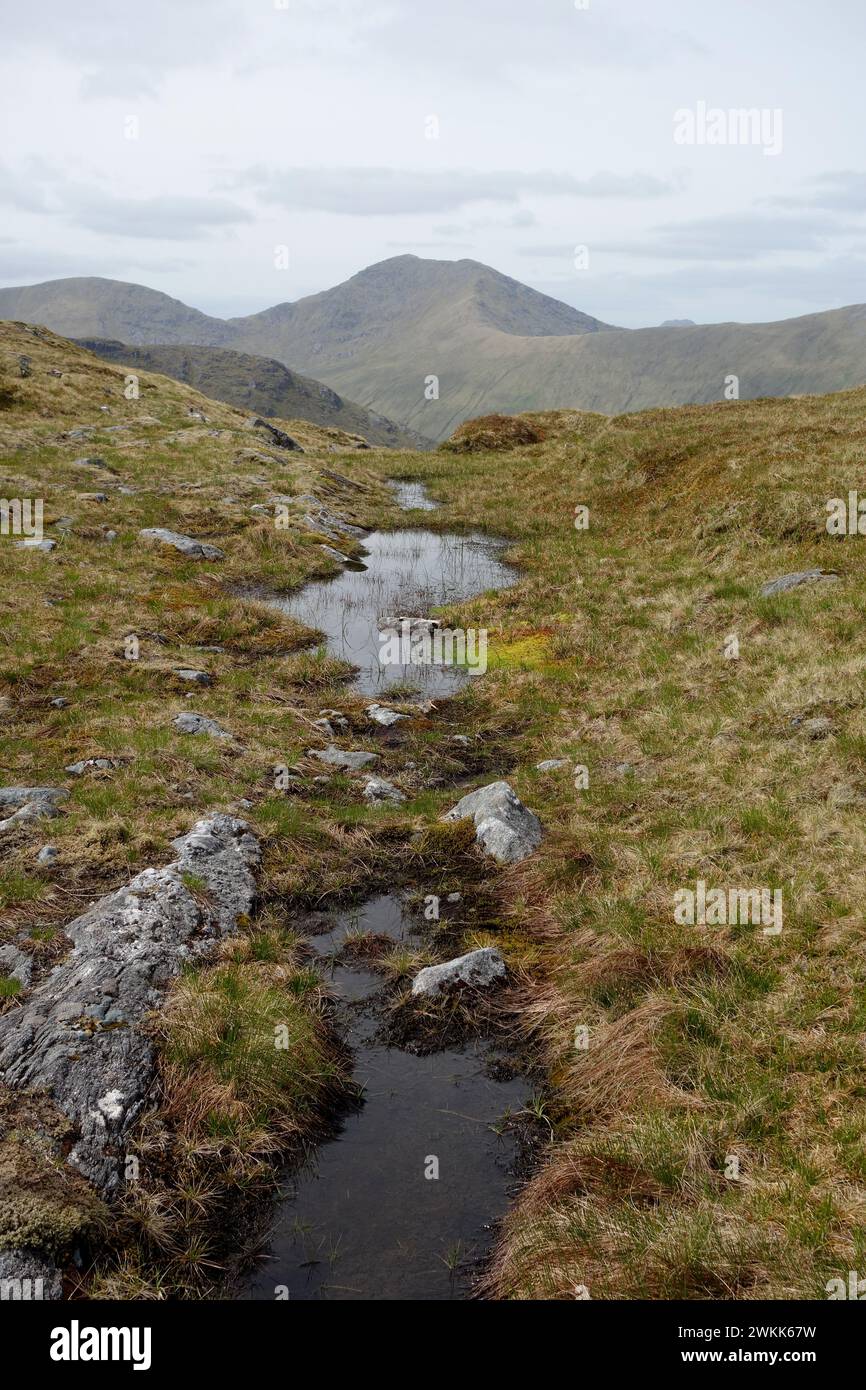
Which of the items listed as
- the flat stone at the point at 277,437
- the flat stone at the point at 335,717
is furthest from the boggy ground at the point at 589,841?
the flat stone at the point at 277,437

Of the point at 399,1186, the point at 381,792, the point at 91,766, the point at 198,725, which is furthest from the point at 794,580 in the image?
the point at 399,1186

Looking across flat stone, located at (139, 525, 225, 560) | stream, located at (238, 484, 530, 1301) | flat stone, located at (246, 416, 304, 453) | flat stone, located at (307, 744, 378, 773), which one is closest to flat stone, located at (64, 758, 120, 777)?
flat stone, located at (307, 744, 378, 773)

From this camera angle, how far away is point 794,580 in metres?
21.1

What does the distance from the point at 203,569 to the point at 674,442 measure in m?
24.1

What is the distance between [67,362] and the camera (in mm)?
60250

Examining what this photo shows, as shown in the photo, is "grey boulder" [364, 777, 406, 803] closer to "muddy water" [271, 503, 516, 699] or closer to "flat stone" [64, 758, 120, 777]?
"flat stone" [64, 758, 120, 777]

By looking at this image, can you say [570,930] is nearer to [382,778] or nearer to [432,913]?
[432,913]

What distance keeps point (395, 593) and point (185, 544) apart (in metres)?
8.25

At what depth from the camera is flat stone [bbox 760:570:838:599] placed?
2069 centimetres

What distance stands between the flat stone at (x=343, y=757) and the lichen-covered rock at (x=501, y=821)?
9.04 ft

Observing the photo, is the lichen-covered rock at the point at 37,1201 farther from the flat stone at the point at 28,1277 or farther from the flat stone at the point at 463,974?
the flat stone at the point at 463,974

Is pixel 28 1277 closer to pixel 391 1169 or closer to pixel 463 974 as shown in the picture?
pixel 391 1169

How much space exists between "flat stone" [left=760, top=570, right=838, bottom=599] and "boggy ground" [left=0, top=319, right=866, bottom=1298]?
0.58 metres
